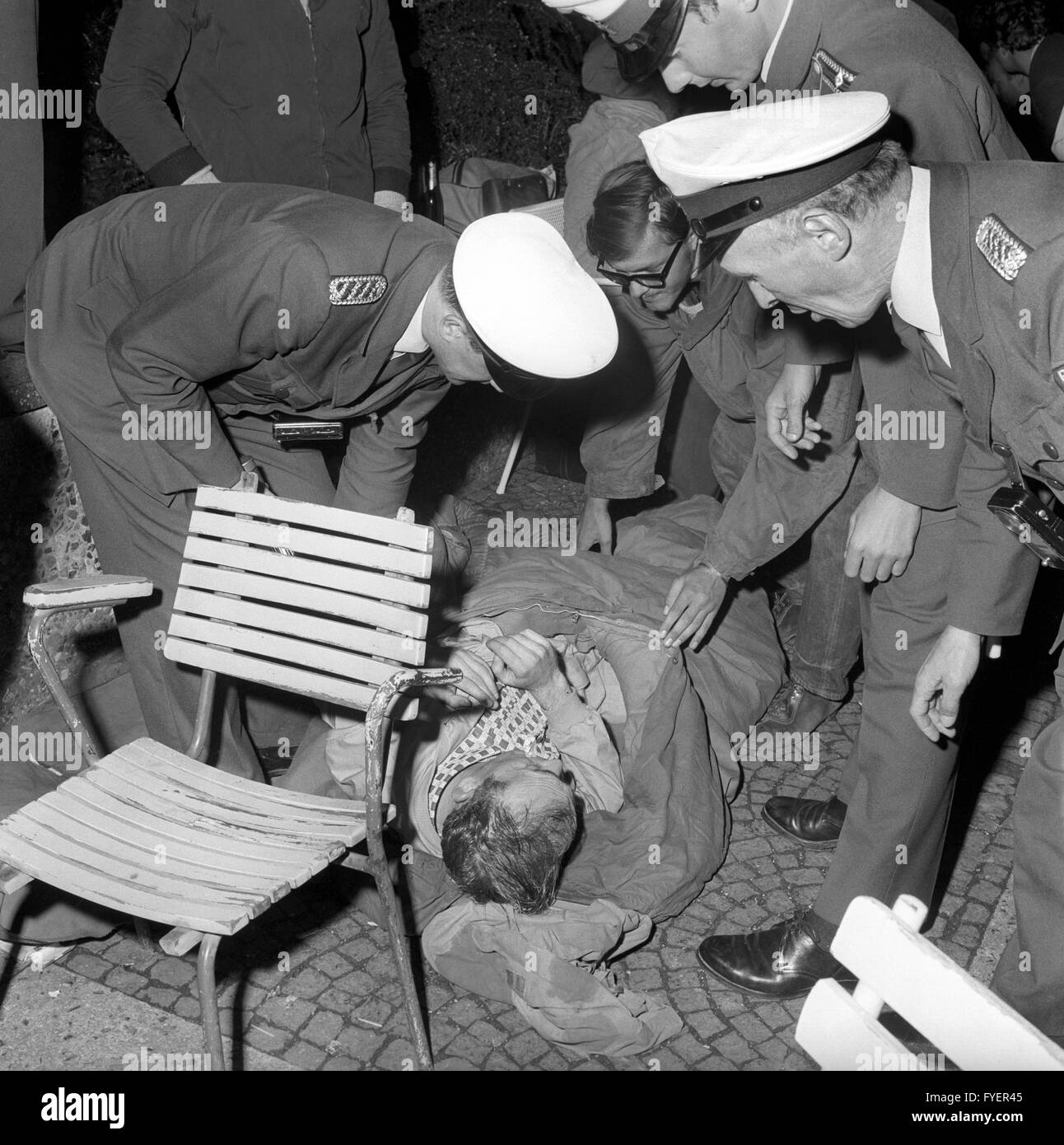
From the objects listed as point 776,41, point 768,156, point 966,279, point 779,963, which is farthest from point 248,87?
point 779,963

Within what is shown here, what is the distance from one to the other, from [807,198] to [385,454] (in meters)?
1.93

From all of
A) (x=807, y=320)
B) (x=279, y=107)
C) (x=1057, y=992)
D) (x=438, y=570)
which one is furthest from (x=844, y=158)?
(x=279, y=107)

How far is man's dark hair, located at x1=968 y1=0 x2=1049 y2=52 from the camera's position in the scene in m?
4.90

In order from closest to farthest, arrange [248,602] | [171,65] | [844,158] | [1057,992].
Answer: [844,158] → [1057,992] → [248,602] → [171,65]

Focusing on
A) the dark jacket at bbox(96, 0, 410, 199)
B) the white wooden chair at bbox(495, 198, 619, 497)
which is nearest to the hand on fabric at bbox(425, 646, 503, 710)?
the dark jacket at bbox(96, 0, 410, 199)

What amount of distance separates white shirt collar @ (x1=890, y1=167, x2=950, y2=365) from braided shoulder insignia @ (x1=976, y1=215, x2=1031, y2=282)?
0.10m

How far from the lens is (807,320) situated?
3459 mm

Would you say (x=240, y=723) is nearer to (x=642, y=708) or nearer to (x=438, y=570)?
(x=438, y=570)

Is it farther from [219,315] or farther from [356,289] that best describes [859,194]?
[219,315]

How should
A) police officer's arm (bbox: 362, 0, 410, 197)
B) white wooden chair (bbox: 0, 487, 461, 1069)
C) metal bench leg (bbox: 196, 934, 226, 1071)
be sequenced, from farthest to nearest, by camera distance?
police officer's arm (bbox: 362, 0, 410, 197)
white wooden chair (bbox: 0, 487, 461, 1069)
metal bench leg (bbox: 196, 934, 226, 1071)

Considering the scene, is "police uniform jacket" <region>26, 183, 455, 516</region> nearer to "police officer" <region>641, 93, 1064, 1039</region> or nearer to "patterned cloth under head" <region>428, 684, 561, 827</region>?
"patterned cloth under head" <region>428, 684, 561, 827</region>

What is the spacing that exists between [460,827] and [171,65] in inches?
113

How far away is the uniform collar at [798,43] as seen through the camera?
287 centimetres

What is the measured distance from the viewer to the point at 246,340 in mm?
3117
